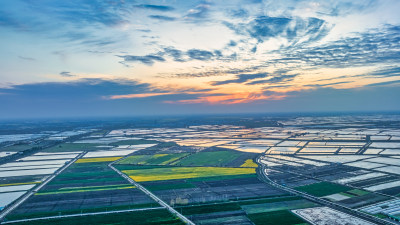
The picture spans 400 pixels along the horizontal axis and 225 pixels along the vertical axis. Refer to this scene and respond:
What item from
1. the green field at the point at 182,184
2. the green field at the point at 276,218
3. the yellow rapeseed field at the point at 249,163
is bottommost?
the green field at the point at 276,218

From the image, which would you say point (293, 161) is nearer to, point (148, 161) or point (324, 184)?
point (324, 184)

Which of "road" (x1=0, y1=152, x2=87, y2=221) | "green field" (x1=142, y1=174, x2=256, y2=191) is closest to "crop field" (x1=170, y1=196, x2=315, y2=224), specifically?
"green field" (x1=142, y1=174, x2=256, y2=191)

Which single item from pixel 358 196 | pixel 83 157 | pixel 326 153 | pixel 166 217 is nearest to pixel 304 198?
pixel 358 196

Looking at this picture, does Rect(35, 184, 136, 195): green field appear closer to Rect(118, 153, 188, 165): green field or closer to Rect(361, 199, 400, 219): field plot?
Rect(118, 153, 188, 165): green field

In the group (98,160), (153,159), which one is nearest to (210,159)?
(153,159)

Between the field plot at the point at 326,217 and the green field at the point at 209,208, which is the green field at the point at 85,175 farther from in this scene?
the field plot at the point at 326,217

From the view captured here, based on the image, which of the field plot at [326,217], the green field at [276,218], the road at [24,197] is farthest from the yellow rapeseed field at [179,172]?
the field plot at [326,217]
